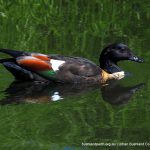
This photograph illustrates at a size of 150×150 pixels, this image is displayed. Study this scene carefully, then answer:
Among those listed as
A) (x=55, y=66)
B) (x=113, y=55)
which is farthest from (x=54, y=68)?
(x=113, y=55)

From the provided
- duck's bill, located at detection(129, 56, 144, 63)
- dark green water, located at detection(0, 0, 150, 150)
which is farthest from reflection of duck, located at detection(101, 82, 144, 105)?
duck's bill, located at detection(129, 56, 144, 63)

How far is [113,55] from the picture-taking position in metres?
12.8

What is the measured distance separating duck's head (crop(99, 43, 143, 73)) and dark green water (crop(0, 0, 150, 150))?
0.22 metres

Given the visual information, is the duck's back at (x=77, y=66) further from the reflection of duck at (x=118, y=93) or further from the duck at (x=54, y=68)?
the reflection of duck at (x=118, y=93)

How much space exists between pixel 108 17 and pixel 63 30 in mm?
1413

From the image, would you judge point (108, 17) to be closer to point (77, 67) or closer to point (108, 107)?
point (77, 67)

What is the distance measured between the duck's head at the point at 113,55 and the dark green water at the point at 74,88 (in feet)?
0.71

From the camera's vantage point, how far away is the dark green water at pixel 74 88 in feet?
29.1

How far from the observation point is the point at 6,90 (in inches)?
436

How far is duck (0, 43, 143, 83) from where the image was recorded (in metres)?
11.7

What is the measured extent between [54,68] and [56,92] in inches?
26.6

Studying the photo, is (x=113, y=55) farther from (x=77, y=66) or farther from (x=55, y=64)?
(x=55, y=64)

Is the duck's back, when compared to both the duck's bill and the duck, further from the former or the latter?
the duck's bill

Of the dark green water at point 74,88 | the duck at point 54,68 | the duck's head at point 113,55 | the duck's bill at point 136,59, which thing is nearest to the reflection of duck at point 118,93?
the dark green water at point 74,88
